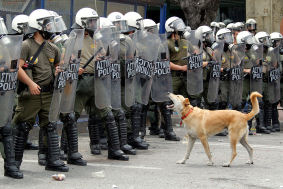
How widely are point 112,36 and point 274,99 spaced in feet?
17.5

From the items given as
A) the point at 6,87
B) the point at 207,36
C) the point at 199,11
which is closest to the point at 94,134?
the point at 6,87

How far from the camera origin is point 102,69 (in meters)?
8.39

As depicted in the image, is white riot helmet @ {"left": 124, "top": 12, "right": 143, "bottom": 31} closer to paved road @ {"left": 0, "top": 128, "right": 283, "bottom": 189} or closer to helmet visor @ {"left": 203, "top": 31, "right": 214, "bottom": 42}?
paved road @ {"left": 0, "top": 128, "right": 283, "bottom": 189}

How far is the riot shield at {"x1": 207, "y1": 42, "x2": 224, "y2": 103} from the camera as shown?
1173cm

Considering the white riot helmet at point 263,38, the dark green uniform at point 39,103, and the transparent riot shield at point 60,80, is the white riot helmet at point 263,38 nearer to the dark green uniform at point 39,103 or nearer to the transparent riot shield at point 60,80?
the transparent riot shield at point 60,80

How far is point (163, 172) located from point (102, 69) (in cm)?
149

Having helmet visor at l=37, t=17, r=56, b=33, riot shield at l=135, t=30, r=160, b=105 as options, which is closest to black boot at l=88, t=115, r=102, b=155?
riot shield at l=135, t=30, r=160, b=105

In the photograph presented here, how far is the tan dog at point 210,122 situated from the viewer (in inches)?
335

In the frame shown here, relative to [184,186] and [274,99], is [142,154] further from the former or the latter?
[274,99]

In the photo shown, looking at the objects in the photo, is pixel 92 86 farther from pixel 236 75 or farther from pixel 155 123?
pixel 236 75

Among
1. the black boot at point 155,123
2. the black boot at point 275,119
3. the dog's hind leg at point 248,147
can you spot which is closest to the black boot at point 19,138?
the dog's hind leg at point 248,147

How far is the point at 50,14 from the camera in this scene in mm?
7641

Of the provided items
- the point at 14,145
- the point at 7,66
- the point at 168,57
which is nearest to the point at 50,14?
the point at 7,66

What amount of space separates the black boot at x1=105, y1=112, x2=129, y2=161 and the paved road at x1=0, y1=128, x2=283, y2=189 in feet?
0.38
